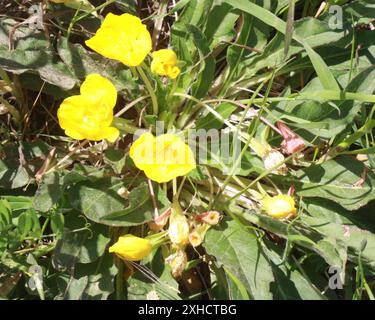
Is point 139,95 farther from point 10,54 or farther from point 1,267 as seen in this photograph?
point 1,267

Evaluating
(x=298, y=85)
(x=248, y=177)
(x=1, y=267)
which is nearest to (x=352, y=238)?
(x=248, y=177)

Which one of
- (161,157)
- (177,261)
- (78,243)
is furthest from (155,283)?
(161,157)

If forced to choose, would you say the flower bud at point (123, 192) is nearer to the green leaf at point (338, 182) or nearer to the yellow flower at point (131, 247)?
the yellow flower at point (131, 247)

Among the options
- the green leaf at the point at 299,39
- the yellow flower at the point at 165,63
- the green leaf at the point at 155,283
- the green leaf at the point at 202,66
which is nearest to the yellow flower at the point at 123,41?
the yellow flower at the point at 165,63

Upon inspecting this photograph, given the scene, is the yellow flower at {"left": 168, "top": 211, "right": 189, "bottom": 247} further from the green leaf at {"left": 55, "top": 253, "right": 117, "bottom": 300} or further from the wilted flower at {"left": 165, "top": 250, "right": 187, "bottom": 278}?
the green leaf at {"left": 55, "top": 253, "right": 117, "bottom": 300}

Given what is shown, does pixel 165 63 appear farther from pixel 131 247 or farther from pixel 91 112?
pixel 131 247

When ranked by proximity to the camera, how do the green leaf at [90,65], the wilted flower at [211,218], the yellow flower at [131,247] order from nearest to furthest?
the yellow flower at [131,247]
the wilted flower at [211,218]
the green leaf at [90,65]
